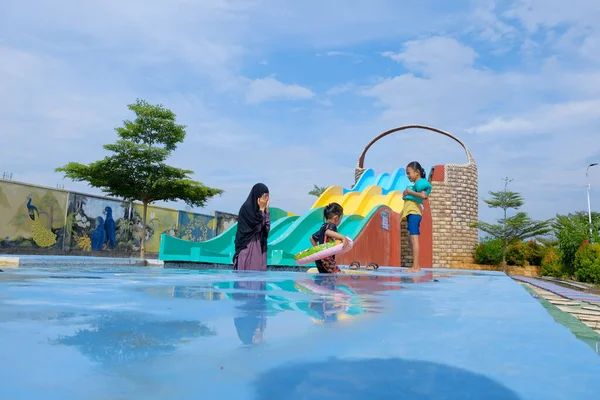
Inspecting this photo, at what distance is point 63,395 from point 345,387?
0.55 metres

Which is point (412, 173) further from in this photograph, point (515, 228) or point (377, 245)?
point (515, 228)

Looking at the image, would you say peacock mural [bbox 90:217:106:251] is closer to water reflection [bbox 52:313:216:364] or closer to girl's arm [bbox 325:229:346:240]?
girl's arm [bbox 325:229:346:240]

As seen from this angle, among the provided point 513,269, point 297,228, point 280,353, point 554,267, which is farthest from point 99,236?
point 513,269

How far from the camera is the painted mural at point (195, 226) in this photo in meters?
18.6

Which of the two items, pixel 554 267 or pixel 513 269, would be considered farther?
pixel 513 269

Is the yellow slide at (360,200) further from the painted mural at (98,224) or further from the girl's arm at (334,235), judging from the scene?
the girl's arm at (334,235)

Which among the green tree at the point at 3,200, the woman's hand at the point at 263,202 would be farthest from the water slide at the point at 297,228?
the green tree at the point at 3,200

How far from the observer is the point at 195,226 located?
19.1 metres

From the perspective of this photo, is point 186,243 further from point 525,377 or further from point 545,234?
point 545,234

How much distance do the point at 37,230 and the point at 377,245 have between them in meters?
10.5

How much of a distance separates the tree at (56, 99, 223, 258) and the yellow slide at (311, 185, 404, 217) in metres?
5.05

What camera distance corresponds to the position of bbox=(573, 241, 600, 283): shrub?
1291 cm

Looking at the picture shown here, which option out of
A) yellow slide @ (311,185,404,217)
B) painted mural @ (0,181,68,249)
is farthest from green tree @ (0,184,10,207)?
yellow slide @ (311,185,404,217)

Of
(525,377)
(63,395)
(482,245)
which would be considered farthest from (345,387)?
(482,245)
